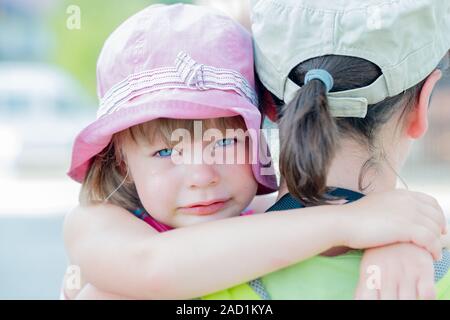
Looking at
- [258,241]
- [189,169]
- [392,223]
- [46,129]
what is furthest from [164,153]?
[46,129]

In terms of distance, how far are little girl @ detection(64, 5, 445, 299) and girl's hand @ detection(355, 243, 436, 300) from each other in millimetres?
16

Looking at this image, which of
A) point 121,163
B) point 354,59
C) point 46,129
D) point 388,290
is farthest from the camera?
point 46,129

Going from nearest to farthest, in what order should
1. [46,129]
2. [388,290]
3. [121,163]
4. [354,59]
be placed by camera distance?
[388,290] → [354,59] → [121,163] → [46,129]

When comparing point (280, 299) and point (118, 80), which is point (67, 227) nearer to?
point (118, 80)

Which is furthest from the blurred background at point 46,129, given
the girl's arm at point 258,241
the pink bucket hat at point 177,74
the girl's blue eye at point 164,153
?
the girl's arm at point 258,241

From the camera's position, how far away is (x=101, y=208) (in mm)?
1128

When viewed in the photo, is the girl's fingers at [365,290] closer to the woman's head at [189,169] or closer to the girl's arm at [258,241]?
the girl's arm at [258,241]

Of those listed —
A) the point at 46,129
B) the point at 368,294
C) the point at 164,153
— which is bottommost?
the point at 368,294

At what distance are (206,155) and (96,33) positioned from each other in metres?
5.04

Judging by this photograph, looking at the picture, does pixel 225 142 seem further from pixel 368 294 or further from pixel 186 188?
pixel 368 294

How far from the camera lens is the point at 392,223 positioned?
91 centimetres

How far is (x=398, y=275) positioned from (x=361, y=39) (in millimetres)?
321

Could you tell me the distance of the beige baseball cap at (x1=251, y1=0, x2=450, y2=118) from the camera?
996mm

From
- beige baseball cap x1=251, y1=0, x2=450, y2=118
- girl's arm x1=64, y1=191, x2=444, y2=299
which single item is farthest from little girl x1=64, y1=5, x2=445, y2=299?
beige baseball cap x1=251, y1=0, x2=450, y2=118
